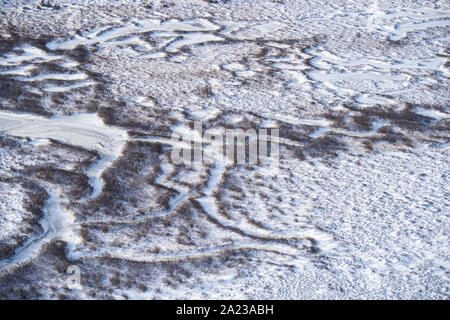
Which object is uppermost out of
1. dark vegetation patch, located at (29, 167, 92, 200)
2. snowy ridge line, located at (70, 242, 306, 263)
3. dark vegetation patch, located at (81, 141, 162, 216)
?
snowy ridge line, located at (70, 242, 306, 263)

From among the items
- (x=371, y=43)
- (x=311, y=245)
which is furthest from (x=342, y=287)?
(x=371, y=43)

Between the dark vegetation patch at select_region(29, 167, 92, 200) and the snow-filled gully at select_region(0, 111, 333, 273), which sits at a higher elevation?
the snow-filled gully at select_region(0, 111, 333, 273)

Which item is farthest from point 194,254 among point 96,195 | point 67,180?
point 67,180

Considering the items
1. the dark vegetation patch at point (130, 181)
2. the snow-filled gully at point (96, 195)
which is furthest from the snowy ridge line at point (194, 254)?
the dark vegetation patch at point (130, 181)

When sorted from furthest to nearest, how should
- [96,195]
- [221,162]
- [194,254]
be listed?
[221,162]
[96,195]
[194,254]

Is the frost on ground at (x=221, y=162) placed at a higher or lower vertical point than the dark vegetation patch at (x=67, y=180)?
higher

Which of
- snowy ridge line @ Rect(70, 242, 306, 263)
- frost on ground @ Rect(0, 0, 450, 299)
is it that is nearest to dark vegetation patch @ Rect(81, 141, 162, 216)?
frost on ground @ Rect(0, 0, 450, 299)

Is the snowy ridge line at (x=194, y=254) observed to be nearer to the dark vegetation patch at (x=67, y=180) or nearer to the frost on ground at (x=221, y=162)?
the frost on ground at (x=221, y=162)

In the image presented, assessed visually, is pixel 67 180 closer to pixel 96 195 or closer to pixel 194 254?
pixel 96 195

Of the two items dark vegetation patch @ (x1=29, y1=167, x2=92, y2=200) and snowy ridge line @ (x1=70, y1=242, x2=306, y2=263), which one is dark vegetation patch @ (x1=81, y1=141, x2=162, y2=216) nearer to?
dark vegetation patch @ (x1=29, y1=167, x2=92, y2=200)
